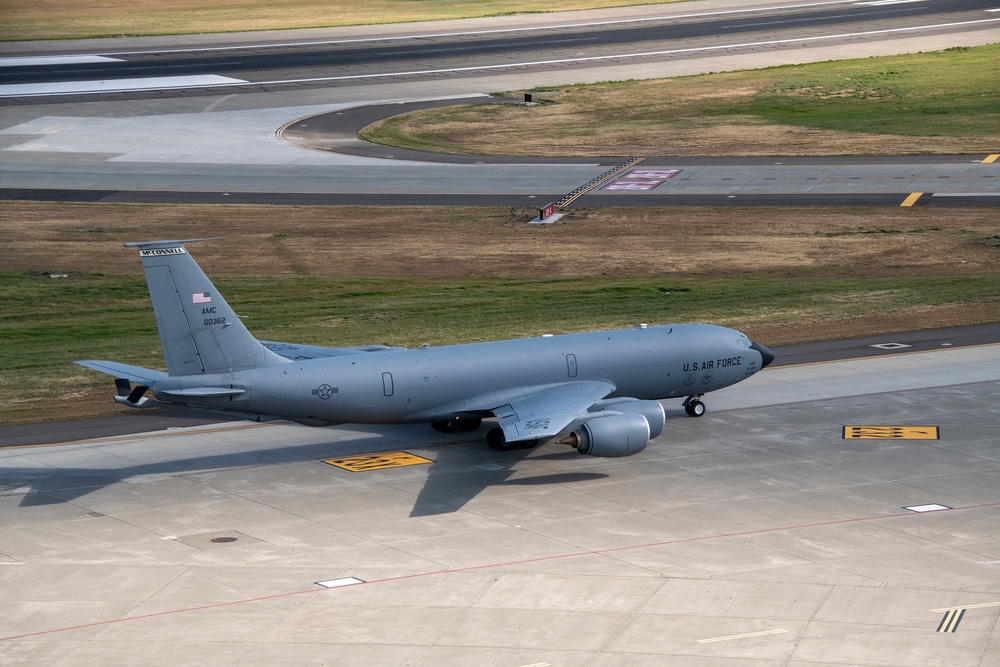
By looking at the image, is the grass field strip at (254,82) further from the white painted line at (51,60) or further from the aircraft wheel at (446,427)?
the aircraft wheel at (446,427)

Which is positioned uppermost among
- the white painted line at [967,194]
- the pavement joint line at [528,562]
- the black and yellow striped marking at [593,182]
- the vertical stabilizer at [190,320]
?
the black and yellow striped marking at [593,182]

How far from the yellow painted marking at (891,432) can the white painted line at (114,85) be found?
9861 centimetres

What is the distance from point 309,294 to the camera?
7138 centimetres

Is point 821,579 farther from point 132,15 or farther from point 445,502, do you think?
point 132,15

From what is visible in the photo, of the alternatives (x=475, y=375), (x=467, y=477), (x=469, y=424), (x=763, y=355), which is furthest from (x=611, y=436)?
(x=763, y=355)

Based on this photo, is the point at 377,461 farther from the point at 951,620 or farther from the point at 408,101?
the point at 408,101

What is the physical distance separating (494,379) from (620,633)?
52.6ft

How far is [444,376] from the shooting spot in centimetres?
4662

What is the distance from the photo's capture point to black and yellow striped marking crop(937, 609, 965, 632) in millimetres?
32625

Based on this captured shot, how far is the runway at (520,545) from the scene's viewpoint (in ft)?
107

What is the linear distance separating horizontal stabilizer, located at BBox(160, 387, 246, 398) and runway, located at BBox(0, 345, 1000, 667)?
12.1 ft

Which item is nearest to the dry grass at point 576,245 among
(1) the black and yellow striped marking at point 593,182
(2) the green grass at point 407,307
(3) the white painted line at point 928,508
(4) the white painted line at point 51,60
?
(2) the green grass at point 407,307

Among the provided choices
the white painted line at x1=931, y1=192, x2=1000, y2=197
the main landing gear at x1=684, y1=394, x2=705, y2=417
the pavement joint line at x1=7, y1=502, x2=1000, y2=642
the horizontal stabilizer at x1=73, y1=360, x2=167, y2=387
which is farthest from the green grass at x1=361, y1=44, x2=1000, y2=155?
the pavement joint line at x1=7, y1=502, x2=1000, y2=642

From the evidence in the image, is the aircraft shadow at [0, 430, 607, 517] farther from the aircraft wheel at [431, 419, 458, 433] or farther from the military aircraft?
the military aircraft
